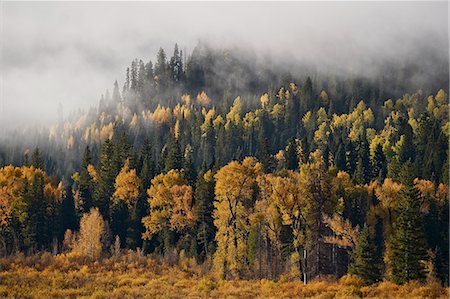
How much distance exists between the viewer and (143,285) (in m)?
41.7

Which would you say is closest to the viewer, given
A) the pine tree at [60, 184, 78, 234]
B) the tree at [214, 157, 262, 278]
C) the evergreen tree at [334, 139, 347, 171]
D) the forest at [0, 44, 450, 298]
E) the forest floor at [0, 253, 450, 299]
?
the forest floor at [0, 253, 450, 299]

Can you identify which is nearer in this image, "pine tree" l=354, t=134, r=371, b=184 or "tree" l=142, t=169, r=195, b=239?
"tree" l=142, t=169, r=195, b=239

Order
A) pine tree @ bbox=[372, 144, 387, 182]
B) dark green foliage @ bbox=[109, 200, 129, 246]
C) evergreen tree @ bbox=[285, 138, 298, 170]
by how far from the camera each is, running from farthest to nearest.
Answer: evergreen tree @ bbox=[285, 138, 298, 170], pine tree @ bbox=[372, 144, 387, 182], dark green foliage @ bbox=[109, 200, 129, 246]

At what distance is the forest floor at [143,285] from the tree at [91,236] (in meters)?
7.94

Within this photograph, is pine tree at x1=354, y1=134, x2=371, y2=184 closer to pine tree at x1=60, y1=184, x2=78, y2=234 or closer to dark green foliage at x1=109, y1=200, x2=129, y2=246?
dark green foliage at x1=109, y1=200, x2=129, y2=246

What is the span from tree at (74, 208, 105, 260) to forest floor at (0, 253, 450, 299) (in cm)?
794

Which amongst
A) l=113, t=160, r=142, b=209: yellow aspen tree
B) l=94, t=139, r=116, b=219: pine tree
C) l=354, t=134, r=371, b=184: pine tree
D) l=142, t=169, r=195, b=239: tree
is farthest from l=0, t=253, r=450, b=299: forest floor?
l=354, t=134, r=371, b=184: pine tree

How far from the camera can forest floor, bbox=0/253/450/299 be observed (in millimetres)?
34656

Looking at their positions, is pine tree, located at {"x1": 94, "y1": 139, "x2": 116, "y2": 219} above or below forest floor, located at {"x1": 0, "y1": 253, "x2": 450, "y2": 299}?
above

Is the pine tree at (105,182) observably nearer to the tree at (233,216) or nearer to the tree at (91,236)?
the tree at (91,236)

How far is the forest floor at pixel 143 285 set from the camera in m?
34.7

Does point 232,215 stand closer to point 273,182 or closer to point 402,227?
point 273,182

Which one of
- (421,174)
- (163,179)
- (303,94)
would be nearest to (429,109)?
(303,94)

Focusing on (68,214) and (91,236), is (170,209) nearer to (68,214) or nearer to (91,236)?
(91,236)
